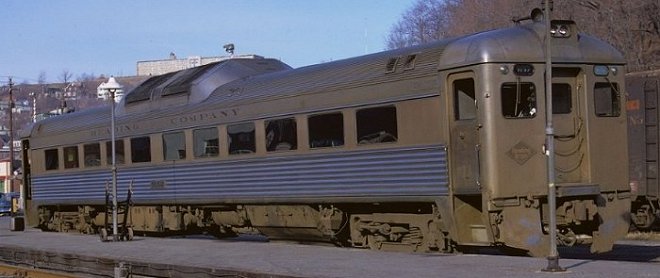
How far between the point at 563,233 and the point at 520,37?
2.85 m

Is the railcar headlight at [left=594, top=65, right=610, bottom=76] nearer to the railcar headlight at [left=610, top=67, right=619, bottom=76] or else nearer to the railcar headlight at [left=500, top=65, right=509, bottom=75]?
the railcar headlight at [left=610, top=67, right=619, bottom=76]

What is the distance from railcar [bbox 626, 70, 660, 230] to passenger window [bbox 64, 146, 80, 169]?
13746mm

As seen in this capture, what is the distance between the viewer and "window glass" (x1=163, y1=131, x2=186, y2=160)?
19.9 m

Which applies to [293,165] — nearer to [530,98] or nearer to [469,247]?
[469,247]

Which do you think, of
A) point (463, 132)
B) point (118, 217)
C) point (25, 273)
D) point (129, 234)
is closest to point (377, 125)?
point (463, 132)

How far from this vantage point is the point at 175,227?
828 inches

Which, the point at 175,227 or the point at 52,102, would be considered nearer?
the point at 175,227

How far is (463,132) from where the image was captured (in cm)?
1340

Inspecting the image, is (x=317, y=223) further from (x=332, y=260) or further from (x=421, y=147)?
(x=421, y=147)

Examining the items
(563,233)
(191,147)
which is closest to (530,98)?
(563,233)

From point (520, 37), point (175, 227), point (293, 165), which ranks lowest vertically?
point (175, 227)

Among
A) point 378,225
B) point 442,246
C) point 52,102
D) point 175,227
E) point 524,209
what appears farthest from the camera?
point 52,102

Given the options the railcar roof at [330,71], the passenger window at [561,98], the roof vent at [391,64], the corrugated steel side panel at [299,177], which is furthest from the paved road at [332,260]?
the roof vent at [391,64]

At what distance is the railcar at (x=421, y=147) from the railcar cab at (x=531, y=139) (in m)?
0.02
